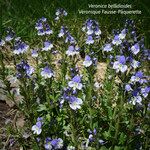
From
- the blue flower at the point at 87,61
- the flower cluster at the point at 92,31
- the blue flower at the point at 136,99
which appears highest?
the flower cluster at the point at 92,31

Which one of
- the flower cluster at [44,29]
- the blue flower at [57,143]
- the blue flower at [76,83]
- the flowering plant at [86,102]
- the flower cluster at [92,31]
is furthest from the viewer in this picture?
the flower cluster at [44,29]

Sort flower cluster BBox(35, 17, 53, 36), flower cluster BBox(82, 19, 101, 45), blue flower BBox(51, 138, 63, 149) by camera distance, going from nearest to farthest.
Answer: blue flower BBox(51, 138, 63, 149) < flower cluster BBox(82, 19, 101, 45) < flower cluster BBox(35, 17, 53, 36)

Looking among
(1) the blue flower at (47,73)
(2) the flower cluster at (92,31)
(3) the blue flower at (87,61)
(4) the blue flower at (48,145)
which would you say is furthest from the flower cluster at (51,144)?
(2) the flower cluster at (92,31)

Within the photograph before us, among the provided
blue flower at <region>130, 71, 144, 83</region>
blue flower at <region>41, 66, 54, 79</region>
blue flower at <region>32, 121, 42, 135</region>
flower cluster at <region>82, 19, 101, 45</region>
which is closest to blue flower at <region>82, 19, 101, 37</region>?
flower cluster at <region>82, 19, 101, 45</region>

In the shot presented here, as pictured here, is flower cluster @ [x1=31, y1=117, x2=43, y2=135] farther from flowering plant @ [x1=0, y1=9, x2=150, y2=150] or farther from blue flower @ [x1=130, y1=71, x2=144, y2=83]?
blue flower @ [x1=130, y1=71, x2=144, y2=83]

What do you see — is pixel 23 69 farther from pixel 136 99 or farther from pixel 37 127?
pixel 136 99

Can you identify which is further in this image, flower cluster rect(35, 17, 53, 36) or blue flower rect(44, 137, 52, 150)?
flower cluster rect(35, 17, 53, 36)

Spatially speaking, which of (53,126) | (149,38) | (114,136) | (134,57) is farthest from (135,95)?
(149,38)

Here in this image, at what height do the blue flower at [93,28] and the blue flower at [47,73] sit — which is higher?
the blue flower at [93,28]

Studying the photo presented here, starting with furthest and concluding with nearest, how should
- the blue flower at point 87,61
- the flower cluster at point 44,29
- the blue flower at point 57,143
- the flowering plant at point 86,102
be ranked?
1. the flower cluster at point 44,29
2. the blue flower at point 87,61
3. the blue flower at point 57,143
4. the flowering plant at point 86,102

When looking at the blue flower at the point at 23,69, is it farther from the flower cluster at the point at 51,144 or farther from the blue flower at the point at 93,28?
the blue flower at the point at 93,28

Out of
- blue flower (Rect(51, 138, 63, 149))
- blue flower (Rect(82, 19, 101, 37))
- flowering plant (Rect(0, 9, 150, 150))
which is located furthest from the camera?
blue flower (Rect(82, 19, 101, 37))

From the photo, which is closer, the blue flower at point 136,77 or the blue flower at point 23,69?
the blue flower at point 136,77
